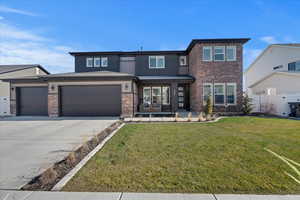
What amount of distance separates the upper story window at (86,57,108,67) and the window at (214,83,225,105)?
1122cm

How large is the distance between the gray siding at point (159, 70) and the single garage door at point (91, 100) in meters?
4.68

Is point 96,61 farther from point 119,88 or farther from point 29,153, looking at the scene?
point 29,153

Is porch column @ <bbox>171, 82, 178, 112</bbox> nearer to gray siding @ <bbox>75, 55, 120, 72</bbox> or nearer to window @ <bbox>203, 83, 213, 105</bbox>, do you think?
window @ <bbox>203, 83, 213, 105</bbox>

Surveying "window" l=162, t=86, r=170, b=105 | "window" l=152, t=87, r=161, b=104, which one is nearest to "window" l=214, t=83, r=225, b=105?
"window" l=162, t=86, r=170, b=105

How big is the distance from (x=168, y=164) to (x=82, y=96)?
10150 mm

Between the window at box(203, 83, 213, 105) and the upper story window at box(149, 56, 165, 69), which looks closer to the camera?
the window at box(203, 83, 213, 105)

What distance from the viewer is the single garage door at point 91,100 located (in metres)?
11.8

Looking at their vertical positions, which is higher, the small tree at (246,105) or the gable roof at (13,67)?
the gable roof at (13,67)

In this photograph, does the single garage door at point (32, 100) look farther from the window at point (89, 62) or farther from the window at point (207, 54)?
the window at point (207, 54)

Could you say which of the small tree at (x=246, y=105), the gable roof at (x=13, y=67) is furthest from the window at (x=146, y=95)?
the gable roof at (x=13, y=67)

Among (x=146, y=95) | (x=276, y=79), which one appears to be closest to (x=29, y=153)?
(x=146, y=95)

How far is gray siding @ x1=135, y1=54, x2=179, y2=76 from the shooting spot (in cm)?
1546

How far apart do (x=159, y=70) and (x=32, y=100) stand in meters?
11.7

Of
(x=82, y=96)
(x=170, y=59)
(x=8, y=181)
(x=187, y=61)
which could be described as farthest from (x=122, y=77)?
(x=8, y=181)
